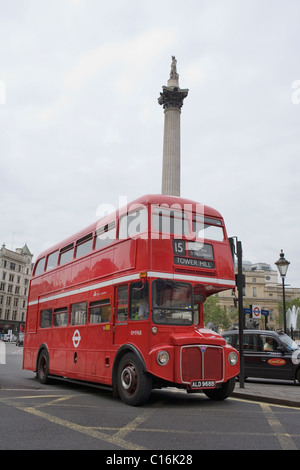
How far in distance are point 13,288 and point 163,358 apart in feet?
299

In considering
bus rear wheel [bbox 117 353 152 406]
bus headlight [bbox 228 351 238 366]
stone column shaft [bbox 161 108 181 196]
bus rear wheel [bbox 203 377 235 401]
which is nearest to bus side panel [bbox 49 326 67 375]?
bus rear wheel [bbox 117 353 152 406]

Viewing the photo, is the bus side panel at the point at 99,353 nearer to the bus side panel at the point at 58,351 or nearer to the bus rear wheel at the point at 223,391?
the bus side panel at the point at 58,351

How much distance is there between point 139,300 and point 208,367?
6.25ft

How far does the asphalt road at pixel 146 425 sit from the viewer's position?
5469mm

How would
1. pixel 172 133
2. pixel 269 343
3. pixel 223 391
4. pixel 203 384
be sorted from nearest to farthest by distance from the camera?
pixel 203 384
pixel 223 391
pixel 269 343
pixel 172 133

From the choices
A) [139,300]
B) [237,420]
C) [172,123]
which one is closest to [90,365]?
[139,300]

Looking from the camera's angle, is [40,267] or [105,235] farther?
[40,267]

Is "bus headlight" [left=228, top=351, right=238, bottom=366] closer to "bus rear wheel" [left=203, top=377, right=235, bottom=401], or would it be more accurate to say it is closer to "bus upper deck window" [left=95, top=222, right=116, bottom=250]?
"bus rear wheel" [left=203, top=377, right=235, bottom=401]

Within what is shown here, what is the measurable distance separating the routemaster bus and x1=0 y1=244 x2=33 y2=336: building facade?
80.0 meters

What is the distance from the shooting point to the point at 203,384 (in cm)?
877

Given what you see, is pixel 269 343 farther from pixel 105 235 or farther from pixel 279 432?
pixel 279 432

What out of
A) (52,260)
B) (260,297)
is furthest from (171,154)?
(260,297)
